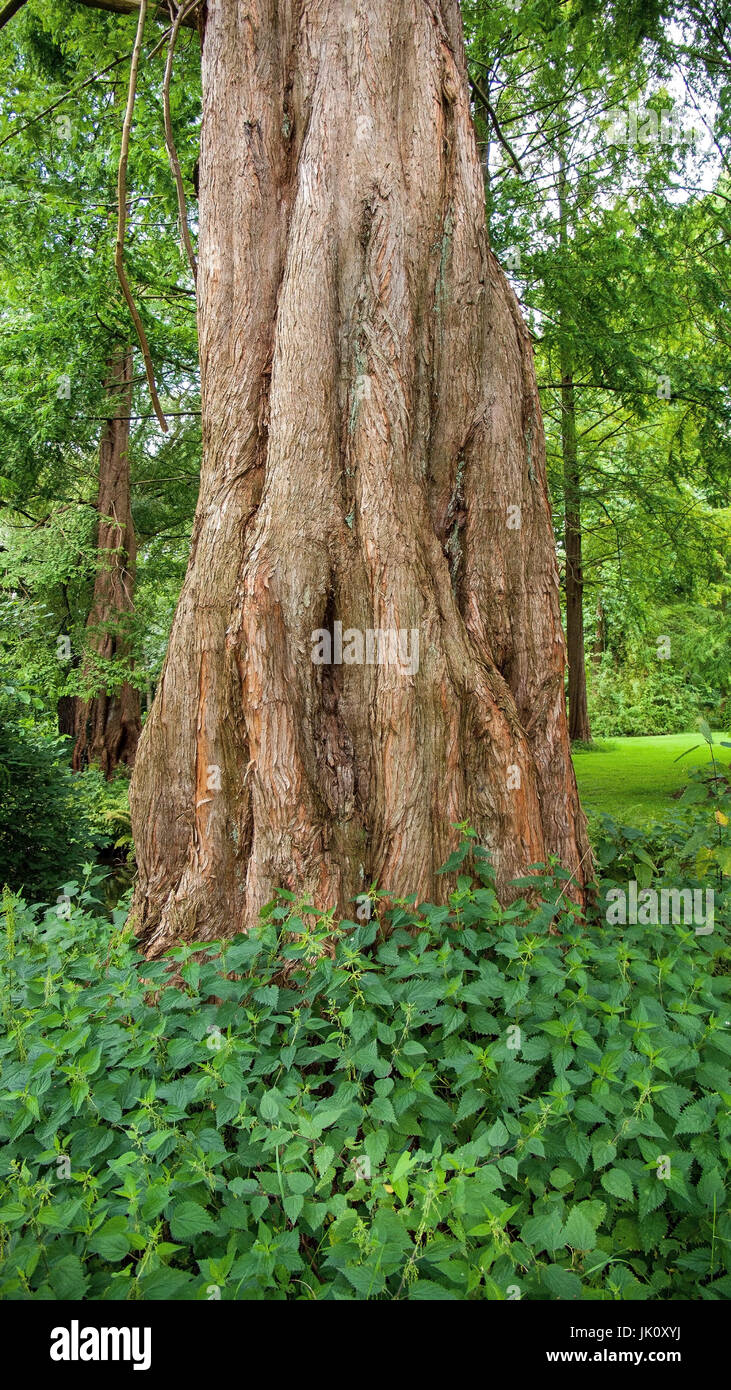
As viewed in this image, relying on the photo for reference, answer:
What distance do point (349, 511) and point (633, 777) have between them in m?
9.67

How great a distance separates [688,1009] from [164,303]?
906 cm

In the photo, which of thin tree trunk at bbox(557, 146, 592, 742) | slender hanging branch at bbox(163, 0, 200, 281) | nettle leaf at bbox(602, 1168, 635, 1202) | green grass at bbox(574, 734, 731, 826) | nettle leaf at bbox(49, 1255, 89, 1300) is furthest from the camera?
thin tree trunk at bbox(557, 146, 592, 742)

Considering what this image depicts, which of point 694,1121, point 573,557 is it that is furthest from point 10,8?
point 573,557

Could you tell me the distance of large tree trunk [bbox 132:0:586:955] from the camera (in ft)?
9.78

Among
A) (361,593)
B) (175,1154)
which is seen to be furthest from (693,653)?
(175,1154)

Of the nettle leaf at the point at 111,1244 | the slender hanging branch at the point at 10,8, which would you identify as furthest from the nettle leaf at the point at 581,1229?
the slender hanging branch at the point at 10,8

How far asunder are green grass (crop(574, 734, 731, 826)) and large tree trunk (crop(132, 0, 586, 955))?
2.35 meters

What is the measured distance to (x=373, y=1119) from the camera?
2096 millimetres

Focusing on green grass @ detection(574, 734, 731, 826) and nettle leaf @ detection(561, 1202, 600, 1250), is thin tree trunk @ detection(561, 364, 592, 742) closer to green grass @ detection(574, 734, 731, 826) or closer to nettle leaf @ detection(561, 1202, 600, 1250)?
green grass @ detection(574, 734, 731, 826)

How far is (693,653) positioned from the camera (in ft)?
26.0

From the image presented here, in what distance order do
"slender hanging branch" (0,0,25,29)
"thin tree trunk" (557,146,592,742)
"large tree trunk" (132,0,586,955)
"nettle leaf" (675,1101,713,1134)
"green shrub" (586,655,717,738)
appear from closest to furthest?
"nettle leaf" (675,1101,713,1134) → "large tree trunk" (132,0,586,955) → "slender hanging branch" (0,0,25,29) → "thin tree trunk" (557,146,592,742) → "green shrub" (586,655,717,738)

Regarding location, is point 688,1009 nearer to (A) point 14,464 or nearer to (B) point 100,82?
(A) point 14,464

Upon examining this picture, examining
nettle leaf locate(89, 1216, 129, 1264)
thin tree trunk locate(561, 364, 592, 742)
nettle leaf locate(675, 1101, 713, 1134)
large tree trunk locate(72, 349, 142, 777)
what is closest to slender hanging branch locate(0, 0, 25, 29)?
nettle leaf locate(89, 1216, 129, 1264)

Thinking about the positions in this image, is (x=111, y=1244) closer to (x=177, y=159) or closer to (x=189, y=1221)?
(x=189, y=1221)
